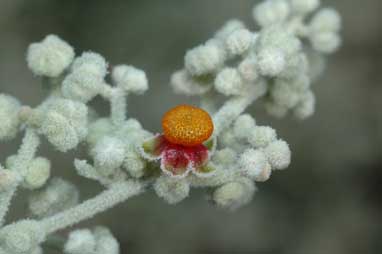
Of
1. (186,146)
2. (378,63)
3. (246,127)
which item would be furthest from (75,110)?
(378,63)

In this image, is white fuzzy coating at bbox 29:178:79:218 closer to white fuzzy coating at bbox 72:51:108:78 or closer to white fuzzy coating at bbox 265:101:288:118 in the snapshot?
white fuzzy coating at bbox 72:51:108:78

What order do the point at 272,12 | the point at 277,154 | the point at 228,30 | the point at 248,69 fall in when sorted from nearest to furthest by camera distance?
the point at 277,154 → the point at 248,69 → the point at 228,30 → the point at 272,12

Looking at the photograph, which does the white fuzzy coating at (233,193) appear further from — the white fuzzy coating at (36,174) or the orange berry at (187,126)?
the white fuzzy coating at (36,174)

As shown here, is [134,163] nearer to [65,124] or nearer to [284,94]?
[65,124]

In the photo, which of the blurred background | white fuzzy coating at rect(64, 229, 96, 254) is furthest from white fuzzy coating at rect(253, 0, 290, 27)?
the blurred background

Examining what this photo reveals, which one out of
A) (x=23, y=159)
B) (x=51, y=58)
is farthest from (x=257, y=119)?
(x=23, y=159)

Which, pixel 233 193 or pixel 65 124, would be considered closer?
pixel 65 124

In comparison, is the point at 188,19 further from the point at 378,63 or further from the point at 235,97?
the point at 235,97

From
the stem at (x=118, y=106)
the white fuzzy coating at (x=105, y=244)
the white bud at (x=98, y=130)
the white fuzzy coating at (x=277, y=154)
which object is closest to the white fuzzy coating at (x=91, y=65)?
the stem at (x=118, y=106)
